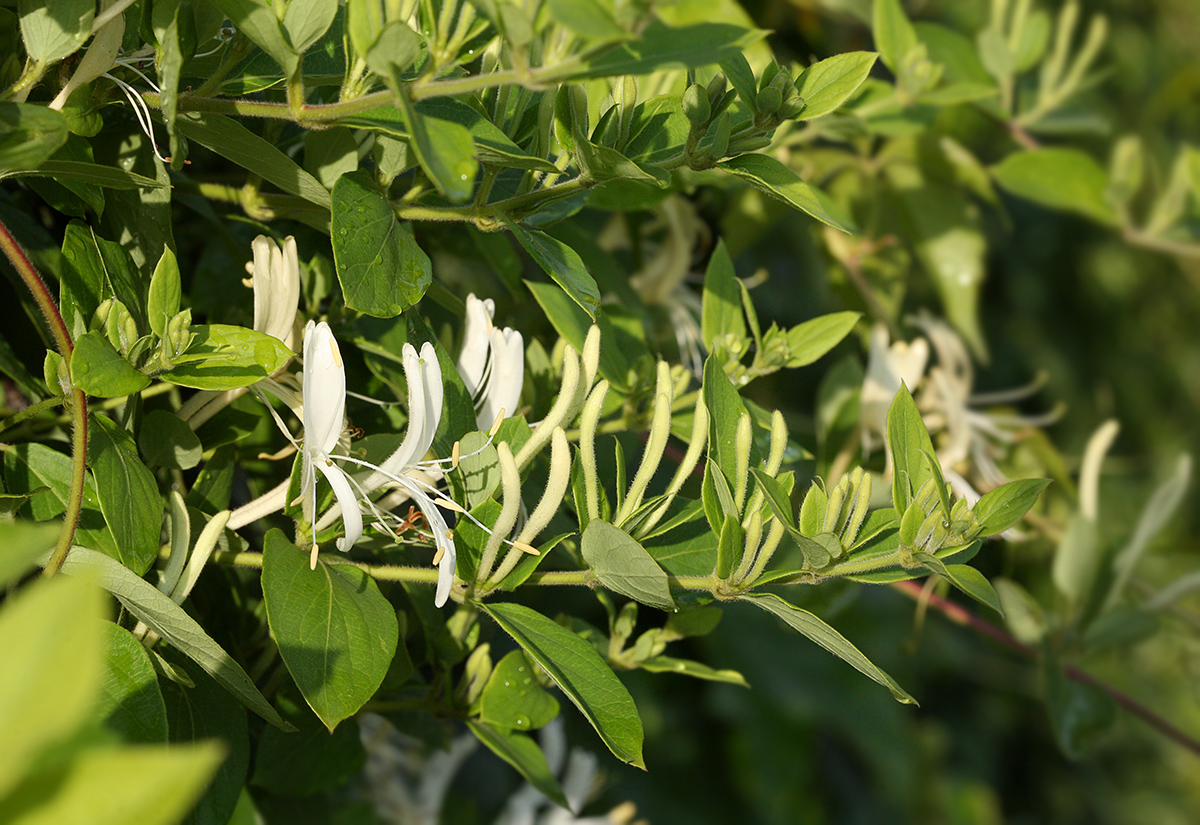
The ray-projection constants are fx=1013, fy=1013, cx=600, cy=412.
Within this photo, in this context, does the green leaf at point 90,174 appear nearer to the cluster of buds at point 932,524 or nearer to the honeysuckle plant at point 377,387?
the honeysuckle plant at point 377,387

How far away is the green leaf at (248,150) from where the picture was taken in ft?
1.03

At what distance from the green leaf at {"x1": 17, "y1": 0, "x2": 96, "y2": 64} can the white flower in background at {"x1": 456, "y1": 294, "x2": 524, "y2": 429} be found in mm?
136

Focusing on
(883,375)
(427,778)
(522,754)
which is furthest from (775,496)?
(427,778)

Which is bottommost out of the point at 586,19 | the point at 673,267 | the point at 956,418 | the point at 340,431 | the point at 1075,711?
the point at 1075,711

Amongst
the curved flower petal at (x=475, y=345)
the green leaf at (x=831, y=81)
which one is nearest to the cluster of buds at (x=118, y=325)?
the curved flower petal at (x=475, y=345)

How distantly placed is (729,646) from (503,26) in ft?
2.88

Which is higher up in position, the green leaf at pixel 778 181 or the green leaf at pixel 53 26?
the green leaf at pixel 53 26

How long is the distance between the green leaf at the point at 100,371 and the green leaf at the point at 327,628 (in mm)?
58

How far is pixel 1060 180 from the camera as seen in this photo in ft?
2.48

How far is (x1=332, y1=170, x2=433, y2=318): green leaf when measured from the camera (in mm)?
294

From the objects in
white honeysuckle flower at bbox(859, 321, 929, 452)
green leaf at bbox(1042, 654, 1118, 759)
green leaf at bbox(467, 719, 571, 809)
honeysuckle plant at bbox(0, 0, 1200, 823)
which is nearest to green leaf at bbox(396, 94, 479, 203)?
honeysuckle plant at bbox(0, 0, 1200, 823)

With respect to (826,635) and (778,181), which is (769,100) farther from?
(826,635)

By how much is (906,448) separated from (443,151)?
175 mm

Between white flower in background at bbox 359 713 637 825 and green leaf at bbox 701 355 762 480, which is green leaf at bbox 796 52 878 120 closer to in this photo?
green leaf at bbox 701 355 762 480
